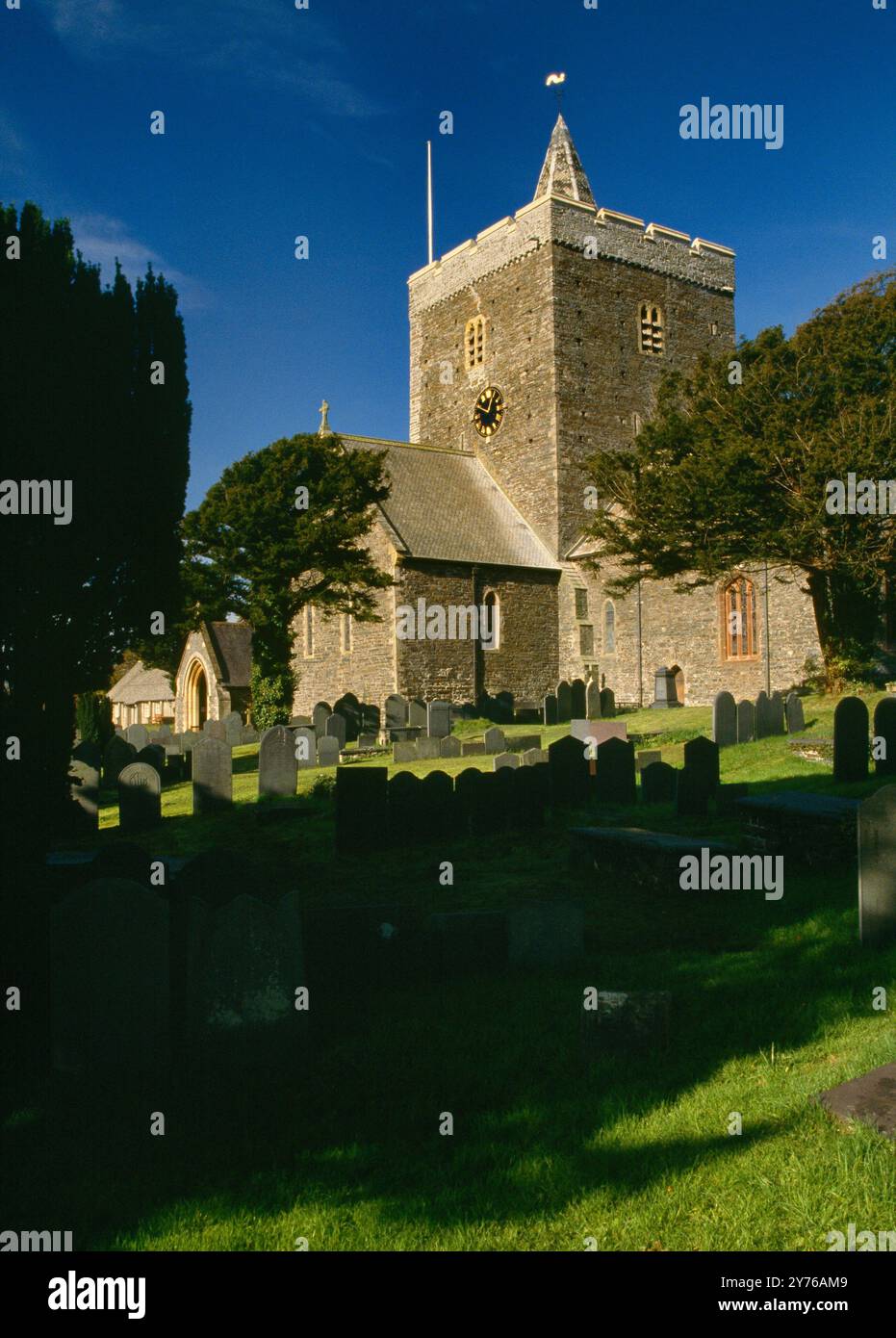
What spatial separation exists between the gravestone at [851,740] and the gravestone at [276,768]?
270 inches

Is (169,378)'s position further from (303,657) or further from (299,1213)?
(303,657)

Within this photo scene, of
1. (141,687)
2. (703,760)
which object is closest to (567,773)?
(703,760)

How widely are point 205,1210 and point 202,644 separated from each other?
30428 millimetres

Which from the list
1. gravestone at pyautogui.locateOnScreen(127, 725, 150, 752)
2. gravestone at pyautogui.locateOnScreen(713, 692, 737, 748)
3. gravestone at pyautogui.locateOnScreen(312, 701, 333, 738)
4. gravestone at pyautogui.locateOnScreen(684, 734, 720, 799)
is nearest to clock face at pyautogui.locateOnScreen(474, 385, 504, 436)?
gravestone at pyautogui.locateOnScreen(312, 701, 333, 738)

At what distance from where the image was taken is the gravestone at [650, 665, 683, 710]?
24734 mm

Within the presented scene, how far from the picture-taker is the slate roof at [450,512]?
28.4 m

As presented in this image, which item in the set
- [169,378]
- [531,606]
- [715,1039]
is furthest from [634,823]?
[531,606]

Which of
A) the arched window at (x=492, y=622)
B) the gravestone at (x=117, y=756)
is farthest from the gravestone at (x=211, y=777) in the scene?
the arched window at (x=492, y=622)

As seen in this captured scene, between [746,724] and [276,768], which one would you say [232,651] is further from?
[746,724]

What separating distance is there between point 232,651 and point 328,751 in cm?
1943

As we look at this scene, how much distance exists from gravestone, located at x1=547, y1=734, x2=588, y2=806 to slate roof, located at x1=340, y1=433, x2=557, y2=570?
17.1 m

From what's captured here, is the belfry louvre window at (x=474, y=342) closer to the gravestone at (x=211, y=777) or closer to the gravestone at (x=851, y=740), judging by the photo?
the gravestone at (x=211, y=777)

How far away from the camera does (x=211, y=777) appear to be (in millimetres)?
11805

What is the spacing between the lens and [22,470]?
855 cm
